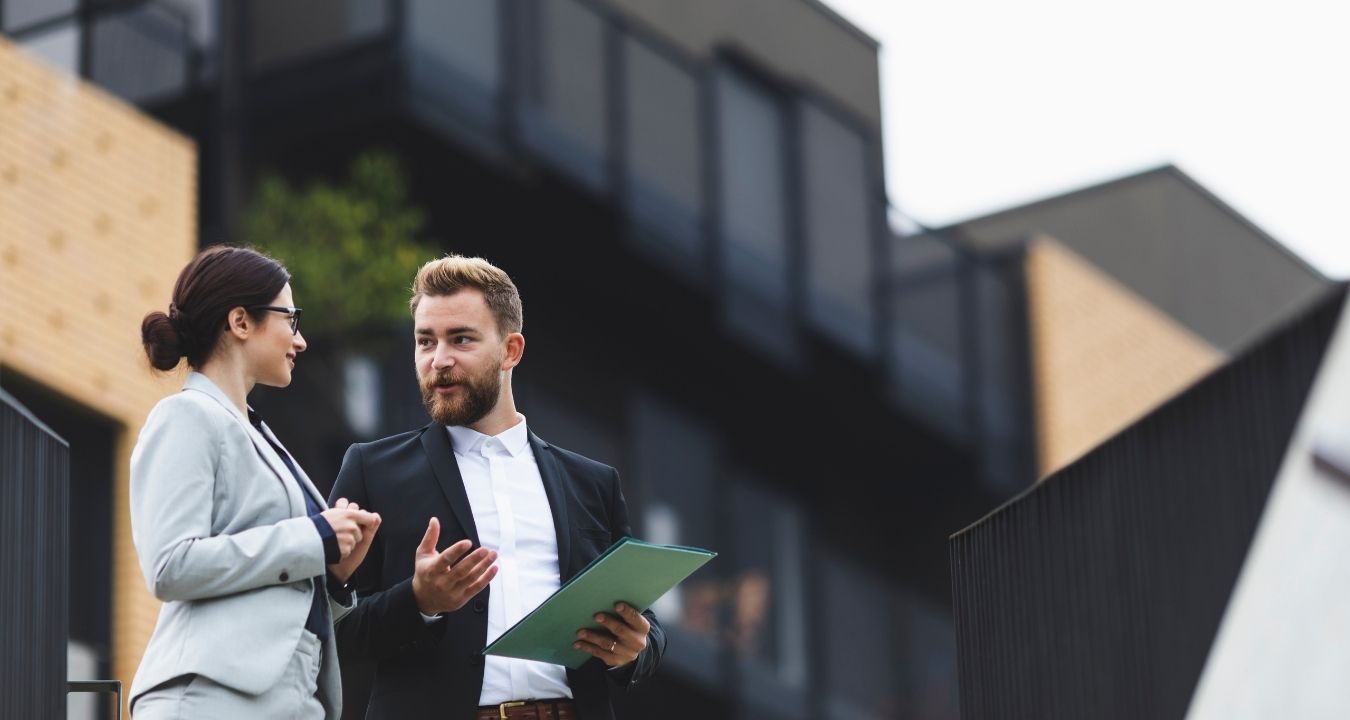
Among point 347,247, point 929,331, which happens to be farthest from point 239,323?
point 929,331

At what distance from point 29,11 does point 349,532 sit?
913 cm

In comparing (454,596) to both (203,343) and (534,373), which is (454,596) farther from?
(534,373)

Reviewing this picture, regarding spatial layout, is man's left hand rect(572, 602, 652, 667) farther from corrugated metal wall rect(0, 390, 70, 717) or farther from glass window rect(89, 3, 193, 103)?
glass window rect(89, 3, 193, 103)

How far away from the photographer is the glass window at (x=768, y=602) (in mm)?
16328

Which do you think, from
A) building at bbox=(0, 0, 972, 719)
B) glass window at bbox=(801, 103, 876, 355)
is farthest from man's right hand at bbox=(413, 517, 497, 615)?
glass window at bbox=(801, 103, 876, 355)

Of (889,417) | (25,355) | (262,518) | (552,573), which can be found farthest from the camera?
(889,417)

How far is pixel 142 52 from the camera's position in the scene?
13.8m

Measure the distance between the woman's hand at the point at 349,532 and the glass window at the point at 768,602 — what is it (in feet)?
37.3

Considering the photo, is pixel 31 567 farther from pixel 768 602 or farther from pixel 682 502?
pixel 768 602

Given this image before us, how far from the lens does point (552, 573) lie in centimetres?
522

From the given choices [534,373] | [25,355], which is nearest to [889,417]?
[534,373]

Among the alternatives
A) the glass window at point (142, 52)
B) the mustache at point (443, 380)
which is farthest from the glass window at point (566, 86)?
the mustache at point (443, 380)

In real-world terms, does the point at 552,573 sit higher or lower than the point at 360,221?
lower

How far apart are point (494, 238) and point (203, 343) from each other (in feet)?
36.9
